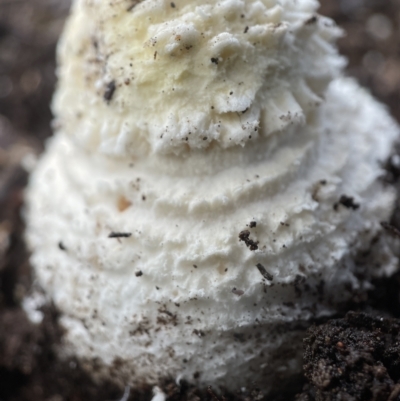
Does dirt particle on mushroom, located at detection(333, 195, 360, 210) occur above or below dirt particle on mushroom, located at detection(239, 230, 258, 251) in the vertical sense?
below

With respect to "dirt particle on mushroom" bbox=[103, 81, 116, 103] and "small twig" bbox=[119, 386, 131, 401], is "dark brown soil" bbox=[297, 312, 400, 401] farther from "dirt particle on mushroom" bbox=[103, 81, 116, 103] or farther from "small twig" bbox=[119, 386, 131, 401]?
"dirt particle on mushroom" bbox=[103, 81, 116, 103]

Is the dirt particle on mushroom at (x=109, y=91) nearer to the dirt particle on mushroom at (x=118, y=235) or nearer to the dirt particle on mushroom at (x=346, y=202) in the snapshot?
the dirt particle on mushroom at (x=118, y=235)

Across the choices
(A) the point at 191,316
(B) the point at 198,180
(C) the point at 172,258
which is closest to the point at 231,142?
(B) the point at 198,180

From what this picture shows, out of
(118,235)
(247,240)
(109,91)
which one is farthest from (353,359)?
(109,91)

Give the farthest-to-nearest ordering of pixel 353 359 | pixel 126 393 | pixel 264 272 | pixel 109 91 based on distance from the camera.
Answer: pixel 126 393 → pixel 109 91 → pixel 264 272 → pixel 353 359

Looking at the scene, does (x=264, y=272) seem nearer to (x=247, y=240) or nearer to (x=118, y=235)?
(x=247, y=240)

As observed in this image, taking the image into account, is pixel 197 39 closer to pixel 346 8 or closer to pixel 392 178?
pixel 392 178

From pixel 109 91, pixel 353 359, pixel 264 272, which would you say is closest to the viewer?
pixel 353 359

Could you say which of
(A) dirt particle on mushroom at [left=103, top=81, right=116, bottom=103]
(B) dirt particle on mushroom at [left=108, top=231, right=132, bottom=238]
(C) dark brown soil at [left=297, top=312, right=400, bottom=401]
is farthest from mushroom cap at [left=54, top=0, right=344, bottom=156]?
(C) dark brown soil at [left=297, top=312, right=400, bottom=401]
